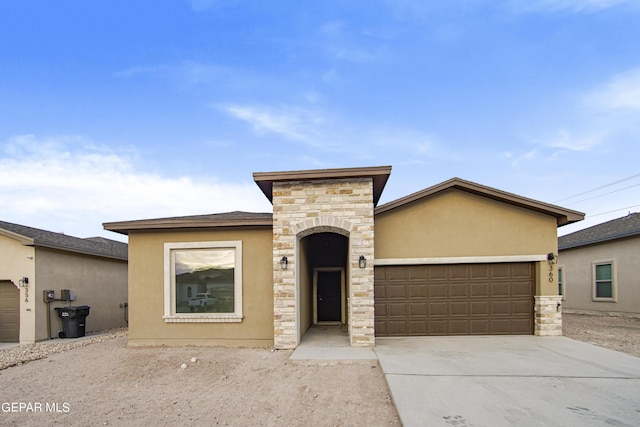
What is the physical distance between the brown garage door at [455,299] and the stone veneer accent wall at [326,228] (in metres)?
1.42

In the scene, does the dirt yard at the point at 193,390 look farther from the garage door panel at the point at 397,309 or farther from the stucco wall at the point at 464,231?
the stucco wall at the point at 464,231

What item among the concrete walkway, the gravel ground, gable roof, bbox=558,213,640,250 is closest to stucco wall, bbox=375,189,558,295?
the gravel ground

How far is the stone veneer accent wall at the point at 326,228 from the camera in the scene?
7738 millimetres

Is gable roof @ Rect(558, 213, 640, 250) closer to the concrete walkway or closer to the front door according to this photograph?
the front door

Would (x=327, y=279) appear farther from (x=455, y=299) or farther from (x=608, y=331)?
(x=608, y=331)

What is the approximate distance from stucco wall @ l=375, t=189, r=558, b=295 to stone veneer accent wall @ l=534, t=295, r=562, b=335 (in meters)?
0.40

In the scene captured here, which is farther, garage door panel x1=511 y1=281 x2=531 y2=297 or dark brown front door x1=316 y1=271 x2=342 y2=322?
dark brown front door x1=316 y1=271 x2=342 y2=322

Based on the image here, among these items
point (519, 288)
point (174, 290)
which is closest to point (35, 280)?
point (174, 290)

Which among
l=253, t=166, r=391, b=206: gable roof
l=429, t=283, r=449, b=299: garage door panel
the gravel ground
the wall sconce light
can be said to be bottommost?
the gravel ground

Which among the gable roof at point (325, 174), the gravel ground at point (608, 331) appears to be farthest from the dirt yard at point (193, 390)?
the gable roof at point (325, 174)

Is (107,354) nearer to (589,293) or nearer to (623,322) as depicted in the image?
(623,322)

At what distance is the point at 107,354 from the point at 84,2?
9642mm

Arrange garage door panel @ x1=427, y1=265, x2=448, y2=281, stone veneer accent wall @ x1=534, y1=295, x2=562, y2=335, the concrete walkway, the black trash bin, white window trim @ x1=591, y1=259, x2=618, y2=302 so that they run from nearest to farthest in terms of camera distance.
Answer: the concrete walkway < stone veneer accent wall @ x1=534, y1=295, x2=562, y2=335 < garage door panel @ x1=427, y1=265, x2=448, y2=281 < the black trash bin < white window trim @ x1=591, y1=259, x2=618, y2=302

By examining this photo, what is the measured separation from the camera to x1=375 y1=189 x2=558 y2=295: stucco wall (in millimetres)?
9000
